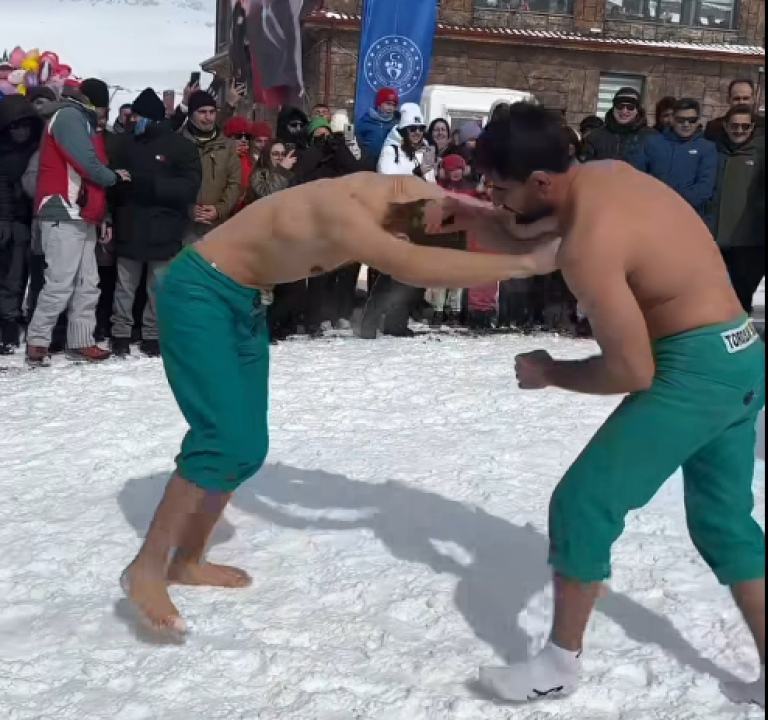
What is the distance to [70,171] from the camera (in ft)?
19.2

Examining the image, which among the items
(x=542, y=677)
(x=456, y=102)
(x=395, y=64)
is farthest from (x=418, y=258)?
(x=456, y=102)

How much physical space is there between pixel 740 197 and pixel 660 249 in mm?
4814

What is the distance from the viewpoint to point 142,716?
241cm

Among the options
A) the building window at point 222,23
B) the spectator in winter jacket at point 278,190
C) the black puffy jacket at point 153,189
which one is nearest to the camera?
the black puffy jacket at point 153,189

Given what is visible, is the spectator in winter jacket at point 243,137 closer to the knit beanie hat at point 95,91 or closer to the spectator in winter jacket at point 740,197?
the knit beanie hat at point 95,91

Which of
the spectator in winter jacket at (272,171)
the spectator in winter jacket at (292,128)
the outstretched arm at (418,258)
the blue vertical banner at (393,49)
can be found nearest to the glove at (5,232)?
the spectator in winter jacket at (272,171)

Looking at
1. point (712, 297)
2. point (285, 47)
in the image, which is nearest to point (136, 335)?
point (712, 297)

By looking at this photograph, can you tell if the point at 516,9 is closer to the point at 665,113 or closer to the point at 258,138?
the point at 665,113

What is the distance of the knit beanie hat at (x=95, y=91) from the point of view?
6.15m

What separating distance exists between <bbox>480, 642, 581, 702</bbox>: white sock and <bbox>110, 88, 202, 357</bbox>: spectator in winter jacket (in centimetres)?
430

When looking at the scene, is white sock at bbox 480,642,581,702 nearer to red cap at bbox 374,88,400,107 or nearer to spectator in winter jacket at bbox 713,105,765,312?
spectator in winter jacket at bbox 713,105,765,312

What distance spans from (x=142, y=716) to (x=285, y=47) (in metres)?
12.2

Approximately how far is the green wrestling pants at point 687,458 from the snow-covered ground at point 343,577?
0.45 metres

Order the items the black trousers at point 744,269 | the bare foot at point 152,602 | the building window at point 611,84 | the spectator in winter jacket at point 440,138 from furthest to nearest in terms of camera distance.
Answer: the building window at point 611,84 < the spectator in winter jacket at point 440,138 < the black trousers at point 744,269 < the bare foot at point 152,602
